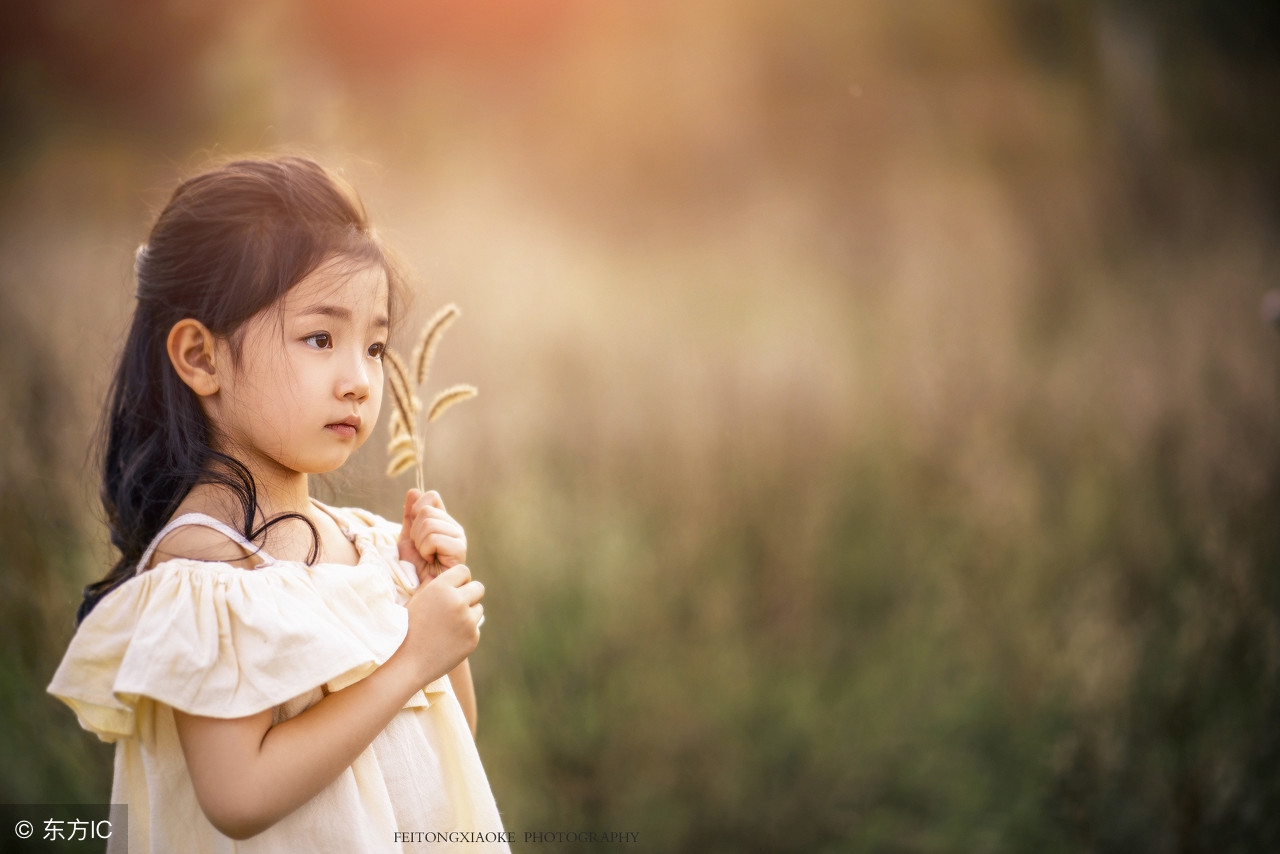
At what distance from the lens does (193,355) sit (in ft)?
3.27

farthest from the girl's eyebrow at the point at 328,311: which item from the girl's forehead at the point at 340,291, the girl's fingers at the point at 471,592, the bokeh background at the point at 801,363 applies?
the bokeh background at the point at 801,363

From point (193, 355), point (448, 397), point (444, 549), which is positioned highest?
point (193, 355)

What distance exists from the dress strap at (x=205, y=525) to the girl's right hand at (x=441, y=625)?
0.17 m

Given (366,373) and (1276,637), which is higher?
(366,373)

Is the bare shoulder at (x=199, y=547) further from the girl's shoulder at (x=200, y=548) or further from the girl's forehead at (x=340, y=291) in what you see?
the girl's forehead at (x=340, y=291)

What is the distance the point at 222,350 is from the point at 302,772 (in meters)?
0.46

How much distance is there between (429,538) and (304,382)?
253mm

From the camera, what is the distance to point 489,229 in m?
2.54

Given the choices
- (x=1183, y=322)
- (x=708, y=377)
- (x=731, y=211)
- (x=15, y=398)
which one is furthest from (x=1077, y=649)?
(x=15, y=398)

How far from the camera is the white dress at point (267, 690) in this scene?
871mm

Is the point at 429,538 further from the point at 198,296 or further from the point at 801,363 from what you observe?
the point at 801,363

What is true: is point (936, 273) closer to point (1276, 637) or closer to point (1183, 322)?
point (1183, 322)

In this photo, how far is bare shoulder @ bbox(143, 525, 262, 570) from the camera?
0.93m

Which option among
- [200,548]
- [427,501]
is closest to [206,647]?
[200,548]
